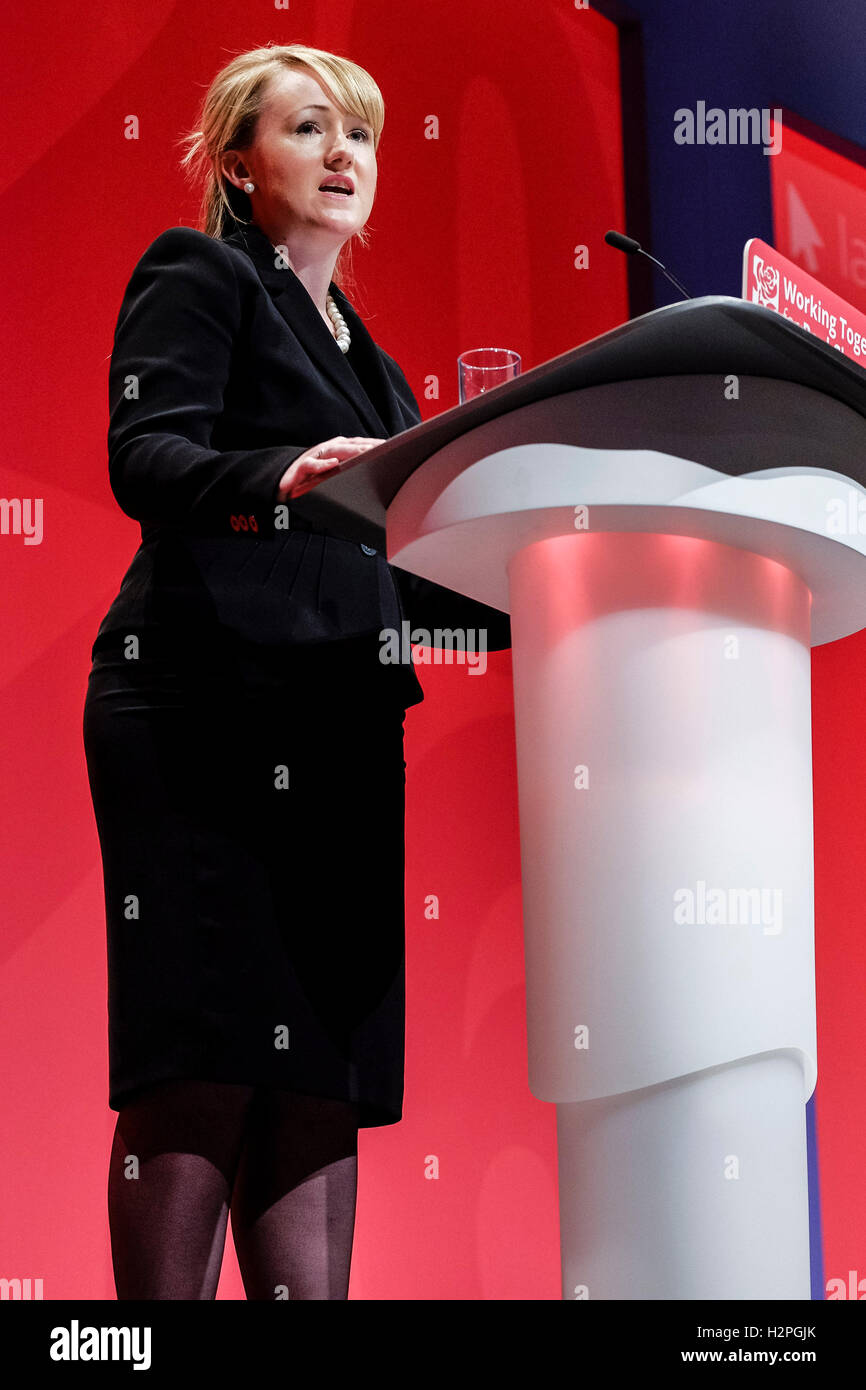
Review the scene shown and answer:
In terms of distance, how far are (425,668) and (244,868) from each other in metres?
1.27

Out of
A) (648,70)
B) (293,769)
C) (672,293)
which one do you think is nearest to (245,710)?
(293,769)

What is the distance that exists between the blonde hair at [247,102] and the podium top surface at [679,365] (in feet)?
1.89

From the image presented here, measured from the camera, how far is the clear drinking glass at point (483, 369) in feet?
4.59

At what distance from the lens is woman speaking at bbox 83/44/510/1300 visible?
1137mm

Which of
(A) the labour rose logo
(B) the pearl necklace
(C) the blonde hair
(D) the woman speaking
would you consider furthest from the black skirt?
(A) the labour rose logo

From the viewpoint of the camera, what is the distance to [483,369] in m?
1.41

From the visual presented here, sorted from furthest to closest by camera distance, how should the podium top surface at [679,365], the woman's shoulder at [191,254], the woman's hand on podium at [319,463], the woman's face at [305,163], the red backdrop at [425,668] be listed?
the red backdrop at [425,668]
the woman's face at [305,163]
the woman's shoulder at [191,254]
the woman's hand on podium at [319,463]
the podium top surface at [679,365]

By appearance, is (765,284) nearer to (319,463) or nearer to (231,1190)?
(319,463)

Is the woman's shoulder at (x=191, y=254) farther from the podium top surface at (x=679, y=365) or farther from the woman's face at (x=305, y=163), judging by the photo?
the podium top surface at (x=679, y=365)

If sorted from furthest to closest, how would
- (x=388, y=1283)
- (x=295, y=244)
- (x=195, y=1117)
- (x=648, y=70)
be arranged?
1. (x=648, y=70)
2. (x=388, y=1283)
3. (x=295, y=244)
4. (x=195, y=1117)

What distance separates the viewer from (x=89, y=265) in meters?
2.13

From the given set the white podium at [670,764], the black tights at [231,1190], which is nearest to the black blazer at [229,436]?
the white podium at [670,764]
